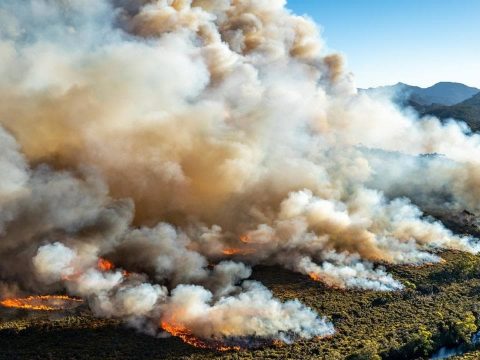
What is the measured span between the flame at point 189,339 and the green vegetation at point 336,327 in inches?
34.7

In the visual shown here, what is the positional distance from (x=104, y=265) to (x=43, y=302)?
9.13 metres

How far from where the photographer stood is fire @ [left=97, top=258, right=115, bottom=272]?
6275 cm

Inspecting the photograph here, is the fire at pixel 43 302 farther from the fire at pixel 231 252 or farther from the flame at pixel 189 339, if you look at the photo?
the fire at pixel 231 252

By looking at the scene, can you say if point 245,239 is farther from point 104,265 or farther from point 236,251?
point 104,265

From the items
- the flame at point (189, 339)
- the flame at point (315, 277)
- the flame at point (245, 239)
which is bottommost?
the flame at point (189, 339)

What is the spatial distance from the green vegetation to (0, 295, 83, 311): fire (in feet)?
4.91

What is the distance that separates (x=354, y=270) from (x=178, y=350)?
29.7m

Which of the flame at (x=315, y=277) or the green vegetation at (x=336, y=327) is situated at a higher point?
the flame at (x=315, y=277)

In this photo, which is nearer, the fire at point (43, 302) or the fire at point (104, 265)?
the fire at point (43, 302)

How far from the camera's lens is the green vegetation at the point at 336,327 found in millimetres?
48031

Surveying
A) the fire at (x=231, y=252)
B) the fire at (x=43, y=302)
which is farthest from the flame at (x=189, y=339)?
the fire at (x=231, y=252)

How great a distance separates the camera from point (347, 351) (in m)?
48.4

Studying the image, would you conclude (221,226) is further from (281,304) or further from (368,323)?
(368,323)

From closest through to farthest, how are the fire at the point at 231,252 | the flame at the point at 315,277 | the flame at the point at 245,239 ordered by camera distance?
the flame at the point at 315,277, the fire at the point at 231,252, the flame at the point at 245,239
